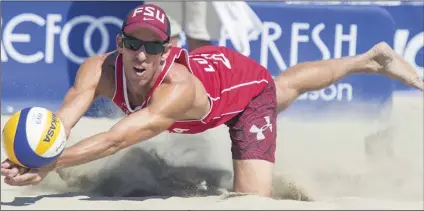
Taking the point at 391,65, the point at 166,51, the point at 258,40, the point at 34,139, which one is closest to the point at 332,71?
the point at 391,65

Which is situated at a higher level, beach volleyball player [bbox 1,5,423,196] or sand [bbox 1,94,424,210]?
beach volleyball player [bbox 1,5,423,196]

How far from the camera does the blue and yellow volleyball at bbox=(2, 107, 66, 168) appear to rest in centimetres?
411

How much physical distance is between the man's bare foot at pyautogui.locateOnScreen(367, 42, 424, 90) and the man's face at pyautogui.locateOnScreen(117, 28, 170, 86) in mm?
1914

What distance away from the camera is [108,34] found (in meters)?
7.05

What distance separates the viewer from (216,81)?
513 cm

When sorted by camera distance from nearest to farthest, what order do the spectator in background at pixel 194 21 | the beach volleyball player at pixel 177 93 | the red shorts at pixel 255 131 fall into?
the beach volleyball player at pixel 177 93
the red shorts at pixel 255 131
the spectator in background at pixel 194 21

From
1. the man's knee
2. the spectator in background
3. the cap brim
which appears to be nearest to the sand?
the man's knee

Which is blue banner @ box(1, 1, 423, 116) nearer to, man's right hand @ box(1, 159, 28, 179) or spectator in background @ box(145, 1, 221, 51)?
spectator in background @ box(145, 1, 221, 51)

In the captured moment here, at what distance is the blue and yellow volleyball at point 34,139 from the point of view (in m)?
4.11

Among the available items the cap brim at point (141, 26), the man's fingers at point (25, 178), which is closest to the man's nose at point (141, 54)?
the cap brim at point (141, 26)

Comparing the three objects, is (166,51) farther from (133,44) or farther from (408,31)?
(408,31)

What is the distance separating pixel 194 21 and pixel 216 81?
5.99 feet

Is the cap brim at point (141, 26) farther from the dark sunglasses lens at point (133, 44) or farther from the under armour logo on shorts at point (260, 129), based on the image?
the under armour logo on shorts at point (260, 129)

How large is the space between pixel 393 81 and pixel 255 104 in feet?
6.92
